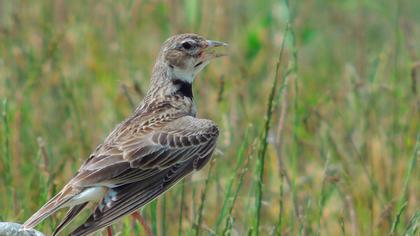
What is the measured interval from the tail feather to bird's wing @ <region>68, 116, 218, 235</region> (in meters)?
0.06

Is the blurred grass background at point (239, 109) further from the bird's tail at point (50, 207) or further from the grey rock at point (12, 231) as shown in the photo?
the grey rock at point (12, 231)

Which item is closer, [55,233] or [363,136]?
[55,233]

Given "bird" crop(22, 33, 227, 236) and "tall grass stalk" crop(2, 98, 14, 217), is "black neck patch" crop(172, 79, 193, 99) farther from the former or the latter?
"tall grass stalk" crop(2, 98, 14, 217)

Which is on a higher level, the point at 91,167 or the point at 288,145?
the point at 91,167

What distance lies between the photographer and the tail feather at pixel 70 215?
4543 millimetres

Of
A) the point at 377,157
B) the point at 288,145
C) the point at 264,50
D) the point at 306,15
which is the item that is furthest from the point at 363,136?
the point at 306,15

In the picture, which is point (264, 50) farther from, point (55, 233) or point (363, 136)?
point (55, 233)

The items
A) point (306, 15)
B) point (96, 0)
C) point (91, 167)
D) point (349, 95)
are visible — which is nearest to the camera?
point (91, 167)

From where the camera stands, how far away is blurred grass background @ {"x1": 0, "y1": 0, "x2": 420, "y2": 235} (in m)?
5.62

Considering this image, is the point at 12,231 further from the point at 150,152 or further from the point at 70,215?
the point at 150,152

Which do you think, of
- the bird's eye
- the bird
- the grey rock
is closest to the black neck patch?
the bird

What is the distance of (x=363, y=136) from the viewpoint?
22.8ft

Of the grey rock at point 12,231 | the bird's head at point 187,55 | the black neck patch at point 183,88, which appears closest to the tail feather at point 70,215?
the grey rock at point 12,231

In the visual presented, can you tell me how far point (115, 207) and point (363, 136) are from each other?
2.58m
